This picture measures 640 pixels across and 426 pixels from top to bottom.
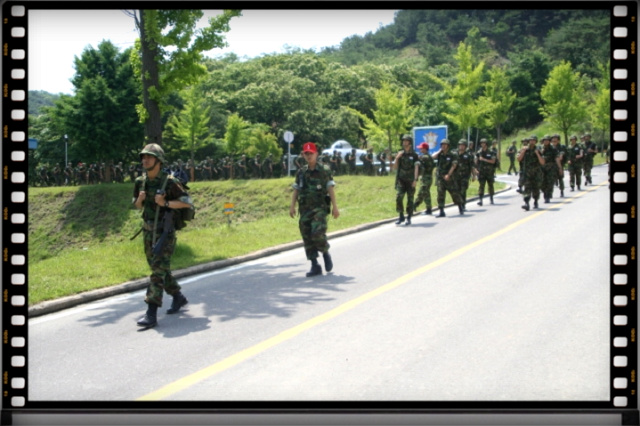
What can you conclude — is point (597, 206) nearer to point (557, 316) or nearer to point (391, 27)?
point (557, 316)

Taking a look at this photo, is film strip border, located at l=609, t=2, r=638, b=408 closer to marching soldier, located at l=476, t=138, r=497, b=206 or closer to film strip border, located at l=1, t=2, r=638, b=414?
film strip border, located at l=1, t=2, r=638, b=414

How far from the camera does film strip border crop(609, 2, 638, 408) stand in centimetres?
419

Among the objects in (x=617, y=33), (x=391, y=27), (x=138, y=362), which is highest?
(x=391, y=27)

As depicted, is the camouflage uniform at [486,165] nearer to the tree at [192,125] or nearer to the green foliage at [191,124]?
the tree at [192,125]

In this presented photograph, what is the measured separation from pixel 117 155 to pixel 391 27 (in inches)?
1024

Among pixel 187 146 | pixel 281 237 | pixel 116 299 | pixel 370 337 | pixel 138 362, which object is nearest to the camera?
pixel 138 362

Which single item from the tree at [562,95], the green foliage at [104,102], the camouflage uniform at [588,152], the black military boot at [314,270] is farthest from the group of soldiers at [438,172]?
the green foliage at [104,102]

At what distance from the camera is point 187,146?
41.1 m

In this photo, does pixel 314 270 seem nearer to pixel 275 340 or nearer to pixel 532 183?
pixel 275 340

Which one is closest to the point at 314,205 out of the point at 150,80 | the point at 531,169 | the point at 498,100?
the point at 150,80

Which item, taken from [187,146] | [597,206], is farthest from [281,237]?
[187,146]

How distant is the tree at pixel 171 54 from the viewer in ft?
41.8

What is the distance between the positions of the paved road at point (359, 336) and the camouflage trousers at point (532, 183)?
6824mm

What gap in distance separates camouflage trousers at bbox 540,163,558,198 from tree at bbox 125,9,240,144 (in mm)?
11446
